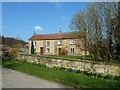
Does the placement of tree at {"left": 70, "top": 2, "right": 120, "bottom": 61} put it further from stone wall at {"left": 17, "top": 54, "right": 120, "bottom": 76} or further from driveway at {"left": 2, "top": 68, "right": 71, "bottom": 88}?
driveway at {"left": 2, "top": 68, "right": 71, "bottom": 88}

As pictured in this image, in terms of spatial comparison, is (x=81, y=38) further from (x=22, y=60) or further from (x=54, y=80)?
(x=54, y=80)

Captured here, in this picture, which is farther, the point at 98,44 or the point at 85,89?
the point at 98,44

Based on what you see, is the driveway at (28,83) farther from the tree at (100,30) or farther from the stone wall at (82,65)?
the tree at (100,30)

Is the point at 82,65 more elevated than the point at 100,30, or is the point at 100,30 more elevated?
the point at 100,30

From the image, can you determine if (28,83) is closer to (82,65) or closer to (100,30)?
(82,65)

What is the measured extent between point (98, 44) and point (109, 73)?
7.17 meters

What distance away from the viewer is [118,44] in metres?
24.9

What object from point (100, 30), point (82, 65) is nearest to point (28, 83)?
point (82, 65)

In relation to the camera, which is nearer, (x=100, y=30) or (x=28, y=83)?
(x=28, y=83)

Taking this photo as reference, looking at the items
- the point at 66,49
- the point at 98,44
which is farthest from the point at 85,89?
the point at 66,49

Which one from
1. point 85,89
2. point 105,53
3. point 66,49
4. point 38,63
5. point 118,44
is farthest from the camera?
point 66,49

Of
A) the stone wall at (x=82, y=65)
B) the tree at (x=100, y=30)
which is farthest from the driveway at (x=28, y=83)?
the tree at (x=100, y=30)

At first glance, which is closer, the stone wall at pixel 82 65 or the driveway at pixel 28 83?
the driveway at pixel 28 83

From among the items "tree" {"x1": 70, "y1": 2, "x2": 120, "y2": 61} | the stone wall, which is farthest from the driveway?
"tree" {"x1": 70, "y1": 2, "x2": 120, "y2": 61}
